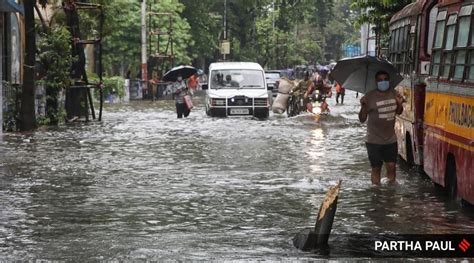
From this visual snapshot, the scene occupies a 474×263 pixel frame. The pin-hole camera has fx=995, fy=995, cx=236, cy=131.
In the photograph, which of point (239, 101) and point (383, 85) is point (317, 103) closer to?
point (239, 101)

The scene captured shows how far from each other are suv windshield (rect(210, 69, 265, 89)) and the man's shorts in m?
20.0

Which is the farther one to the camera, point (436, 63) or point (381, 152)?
point (381, 152)

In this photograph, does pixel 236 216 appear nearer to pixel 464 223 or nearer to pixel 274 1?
pixel 464 223

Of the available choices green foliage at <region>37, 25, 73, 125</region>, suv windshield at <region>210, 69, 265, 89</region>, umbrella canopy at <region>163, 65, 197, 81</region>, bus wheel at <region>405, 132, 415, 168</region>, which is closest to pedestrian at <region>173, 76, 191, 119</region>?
suv windshield at <region>210, 69, 265, 89</region>

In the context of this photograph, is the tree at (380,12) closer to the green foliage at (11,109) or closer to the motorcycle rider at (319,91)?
the motorcycle rider at (319,91)

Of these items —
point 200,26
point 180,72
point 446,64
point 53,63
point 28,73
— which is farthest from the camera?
point 200,26

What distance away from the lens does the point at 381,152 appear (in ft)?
48.0

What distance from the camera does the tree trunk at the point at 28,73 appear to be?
2603 cm

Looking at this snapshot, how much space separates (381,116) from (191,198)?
3023mm

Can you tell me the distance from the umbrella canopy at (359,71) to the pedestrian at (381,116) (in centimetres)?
64

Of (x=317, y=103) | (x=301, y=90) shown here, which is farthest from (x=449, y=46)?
(x=301, y=90)

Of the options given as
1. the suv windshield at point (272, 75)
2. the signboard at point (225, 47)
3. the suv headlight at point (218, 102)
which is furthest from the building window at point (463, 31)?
the signboard at point (225, 47)

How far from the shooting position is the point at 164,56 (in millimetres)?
Result: 56750

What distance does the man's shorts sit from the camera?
575 inches
